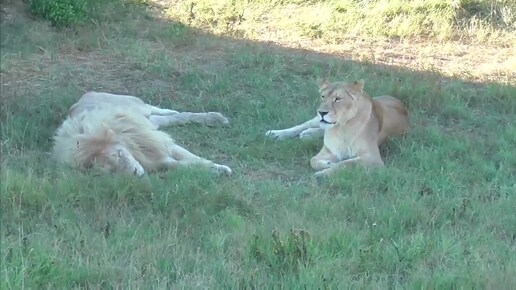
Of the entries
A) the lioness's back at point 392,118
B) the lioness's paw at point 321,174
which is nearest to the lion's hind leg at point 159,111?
the lioness's back at point 392,118

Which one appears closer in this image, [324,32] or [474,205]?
[474,205]

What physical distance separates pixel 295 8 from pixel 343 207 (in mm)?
6476

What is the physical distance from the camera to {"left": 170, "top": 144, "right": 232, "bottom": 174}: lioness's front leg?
6.48m

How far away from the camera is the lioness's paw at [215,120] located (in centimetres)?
777

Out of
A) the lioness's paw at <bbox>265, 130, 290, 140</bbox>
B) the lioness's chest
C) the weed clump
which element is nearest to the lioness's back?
the lioness's chest

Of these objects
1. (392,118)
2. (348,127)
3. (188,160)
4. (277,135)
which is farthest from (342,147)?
(188,160)

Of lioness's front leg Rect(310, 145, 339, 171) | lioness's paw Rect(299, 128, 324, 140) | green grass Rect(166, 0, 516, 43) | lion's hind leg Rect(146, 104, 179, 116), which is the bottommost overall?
green grass Rect(166, 0, 516, 43)

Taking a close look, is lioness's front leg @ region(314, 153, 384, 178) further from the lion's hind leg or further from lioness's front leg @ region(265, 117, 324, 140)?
the lion's hind leg

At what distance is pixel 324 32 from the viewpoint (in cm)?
1071

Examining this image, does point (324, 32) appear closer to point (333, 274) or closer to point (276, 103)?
point (276, 103)

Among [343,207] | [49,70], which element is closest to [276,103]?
[49,70]

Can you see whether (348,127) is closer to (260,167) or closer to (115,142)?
(260,167)

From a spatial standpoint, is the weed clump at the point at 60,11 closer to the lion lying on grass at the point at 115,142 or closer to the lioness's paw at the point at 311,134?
the lion lying on grass at the point at 115,142

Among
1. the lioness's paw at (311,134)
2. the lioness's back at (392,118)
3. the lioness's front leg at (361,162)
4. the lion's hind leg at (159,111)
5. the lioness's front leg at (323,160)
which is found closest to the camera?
the lioness's front leg at (361,162)
